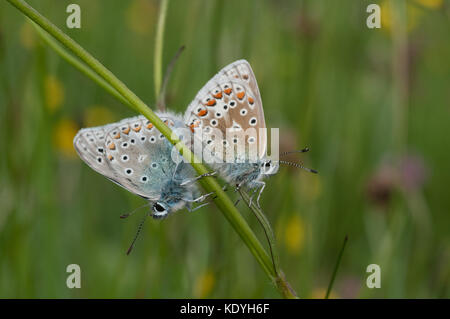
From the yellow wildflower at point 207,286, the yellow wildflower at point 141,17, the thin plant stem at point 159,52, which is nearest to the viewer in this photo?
the thin plant stem at point 159,52

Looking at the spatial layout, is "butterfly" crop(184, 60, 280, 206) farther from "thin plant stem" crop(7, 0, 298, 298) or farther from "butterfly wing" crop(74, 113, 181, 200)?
"thin plant stem" crop(7, 0, 298, 298)

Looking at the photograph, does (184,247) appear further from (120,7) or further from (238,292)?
(120,7)

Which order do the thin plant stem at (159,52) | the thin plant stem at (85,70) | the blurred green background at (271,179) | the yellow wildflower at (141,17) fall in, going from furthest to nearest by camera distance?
the yellow wildflower at (141,17) < the blurred green background at (271,179) < the thin plant stem at (159,52) < the thin plant stem at (85,70)

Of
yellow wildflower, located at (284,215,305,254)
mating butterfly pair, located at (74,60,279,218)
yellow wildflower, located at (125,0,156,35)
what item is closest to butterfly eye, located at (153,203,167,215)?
mating butterfly pair, located at (74,60,279,218)

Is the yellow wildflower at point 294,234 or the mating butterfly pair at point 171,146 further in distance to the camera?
the yellow wildflower at point 294,234

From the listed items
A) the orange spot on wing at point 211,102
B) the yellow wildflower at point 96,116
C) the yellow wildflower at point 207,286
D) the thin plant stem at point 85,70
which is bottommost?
the yellow wildflower at point 207,286

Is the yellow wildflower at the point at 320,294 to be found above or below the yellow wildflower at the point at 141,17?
below

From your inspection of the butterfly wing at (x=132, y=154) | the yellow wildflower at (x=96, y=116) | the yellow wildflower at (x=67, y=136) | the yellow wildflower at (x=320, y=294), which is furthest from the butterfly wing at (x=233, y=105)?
the yellow wildflower at (x=67, y=136)

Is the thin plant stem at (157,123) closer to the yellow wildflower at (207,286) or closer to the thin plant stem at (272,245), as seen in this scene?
the thin plant stem at (272,245)
